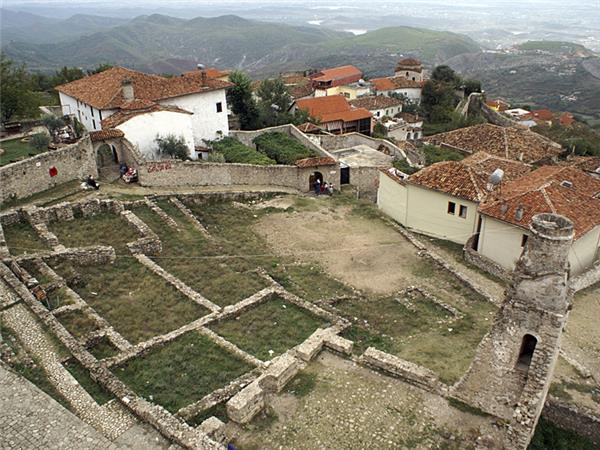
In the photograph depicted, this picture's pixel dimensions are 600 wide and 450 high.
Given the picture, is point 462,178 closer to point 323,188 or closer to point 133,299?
point 323,188

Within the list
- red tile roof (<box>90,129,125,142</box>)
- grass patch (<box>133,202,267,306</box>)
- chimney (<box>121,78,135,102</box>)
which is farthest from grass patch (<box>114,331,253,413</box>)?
chimney (<box>121,78,135,102</box>)

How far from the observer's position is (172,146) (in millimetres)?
29906

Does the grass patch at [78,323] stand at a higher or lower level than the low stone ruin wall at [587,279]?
higher

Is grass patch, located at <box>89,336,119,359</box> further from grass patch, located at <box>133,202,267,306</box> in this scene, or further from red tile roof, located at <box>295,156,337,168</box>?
red tile roof, located at <box>295,156,337,168</box>

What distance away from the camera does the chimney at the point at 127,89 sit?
30106mm

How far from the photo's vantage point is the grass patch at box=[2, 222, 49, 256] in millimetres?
18328

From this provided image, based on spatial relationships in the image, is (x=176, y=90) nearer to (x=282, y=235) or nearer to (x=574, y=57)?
(x=282, y=235)

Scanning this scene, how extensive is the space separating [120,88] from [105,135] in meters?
5.20

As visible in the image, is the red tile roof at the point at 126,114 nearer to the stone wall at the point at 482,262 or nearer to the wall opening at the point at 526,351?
the stone wall at the point at 482,262

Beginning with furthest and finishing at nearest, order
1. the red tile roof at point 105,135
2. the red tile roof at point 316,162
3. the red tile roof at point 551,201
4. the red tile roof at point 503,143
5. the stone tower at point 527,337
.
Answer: the red tile roof at point 503,143 → the red tile roof at point 316,162 → the red tile roof at point 105,135 → the red tile roof at point 551,201 → the stone tower at point 527,337

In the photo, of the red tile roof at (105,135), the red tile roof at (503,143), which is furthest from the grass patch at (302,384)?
the red tile roof at (503,143)

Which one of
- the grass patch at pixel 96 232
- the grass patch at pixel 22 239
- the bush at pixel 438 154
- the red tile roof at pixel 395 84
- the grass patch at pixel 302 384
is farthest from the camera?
the red tile roof at pixel 395 84

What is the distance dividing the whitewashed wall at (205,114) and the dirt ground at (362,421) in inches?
1016

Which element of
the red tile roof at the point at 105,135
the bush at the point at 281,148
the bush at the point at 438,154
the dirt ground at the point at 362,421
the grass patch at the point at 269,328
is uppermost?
the red tile roof at the point at 105,135
